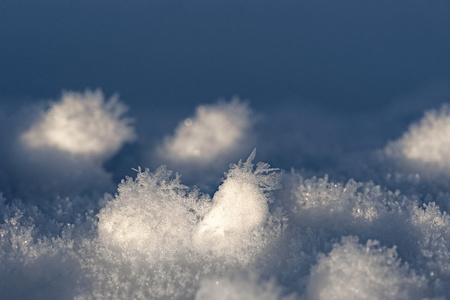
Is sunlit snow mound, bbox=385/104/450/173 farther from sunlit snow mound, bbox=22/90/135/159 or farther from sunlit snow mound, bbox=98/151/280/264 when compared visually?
sunlit snow mound, bbox=22/90/135/159

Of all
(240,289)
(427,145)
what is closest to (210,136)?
(240,289)

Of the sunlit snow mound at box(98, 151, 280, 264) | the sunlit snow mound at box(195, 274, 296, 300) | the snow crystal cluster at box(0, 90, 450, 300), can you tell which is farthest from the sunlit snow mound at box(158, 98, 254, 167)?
the sunlit snow mound at box(195, 274, 296, 300)

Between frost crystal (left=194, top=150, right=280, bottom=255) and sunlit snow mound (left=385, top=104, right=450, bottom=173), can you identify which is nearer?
frost crystal (left=194, top=150, right=280, bottom=255)

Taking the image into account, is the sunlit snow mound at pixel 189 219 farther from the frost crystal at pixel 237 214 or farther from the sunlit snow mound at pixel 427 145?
the sunlit snow mound at pixel 427 145

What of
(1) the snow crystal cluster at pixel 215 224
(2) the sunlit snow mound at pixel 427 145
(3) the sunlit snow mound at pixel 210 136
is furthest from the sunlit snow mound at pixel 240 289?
(2) the sunlit snow mound at pixel 427 145

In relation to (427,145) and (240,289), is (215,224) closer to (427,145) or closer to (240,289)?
(240,289)

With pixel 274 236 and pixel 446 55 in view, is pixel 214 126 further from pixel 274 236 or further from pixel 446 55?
pixel 446 55
